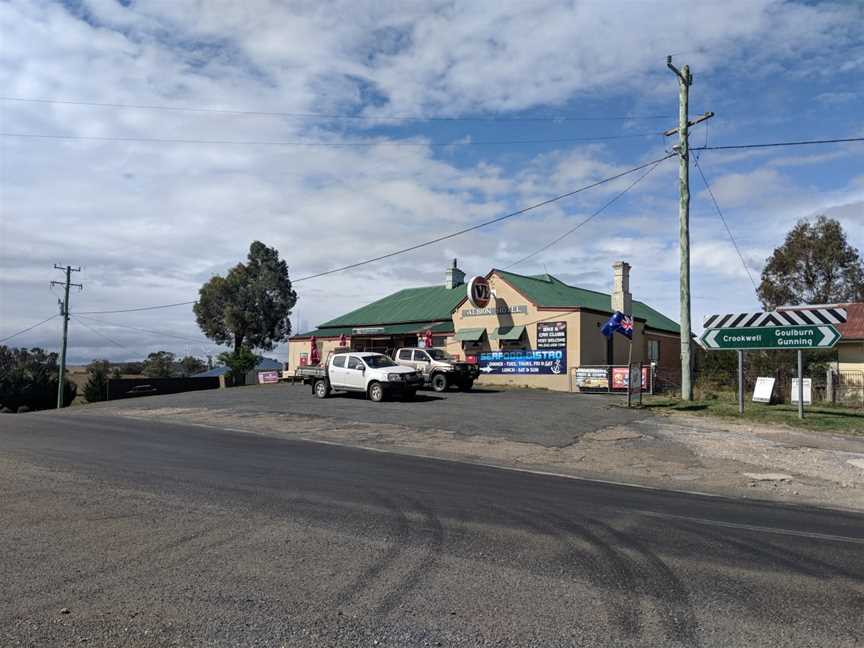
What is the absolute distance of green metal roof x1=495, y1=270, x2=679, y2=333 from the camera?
1374 inches

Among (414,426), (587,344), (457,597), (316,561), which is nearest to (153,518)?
(316,561)

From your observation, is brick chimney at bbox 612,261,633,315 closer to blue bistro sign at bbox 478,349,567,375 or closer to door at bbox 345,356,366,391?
blue bistro sign at bbox 478,349,567,375

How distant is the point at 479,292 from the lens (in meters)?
35.4

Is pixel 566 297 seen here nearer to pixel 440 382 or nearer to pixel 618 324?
pixel 618 324

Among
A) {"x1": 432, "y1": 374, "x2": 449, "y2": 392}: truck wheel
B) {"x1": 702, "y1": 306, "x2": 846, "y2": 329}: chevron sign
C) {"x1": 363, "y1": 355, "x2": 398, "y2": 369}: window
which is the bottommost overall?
{"x1": 432, "y1": 374, "x2": 449, "y2": 392}: truck wheel

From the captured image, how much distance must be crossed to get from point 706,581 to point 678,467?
727cm

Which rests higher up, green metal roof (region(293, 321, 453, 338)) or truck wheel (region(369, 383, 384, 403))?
green metal roof (region(293, 321, 453, 338))

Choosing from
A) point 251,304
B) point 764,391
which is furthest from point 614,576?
point 251,304

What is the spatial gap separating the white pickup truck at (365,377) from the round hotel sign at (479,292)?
34.2 ft

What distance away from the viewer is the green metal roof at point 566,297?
34.9 m

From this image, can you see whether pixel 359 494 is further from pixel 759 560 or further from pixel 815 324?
pixel 815 324

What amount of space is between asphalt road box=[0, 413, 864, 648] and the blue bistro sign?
2291 cm

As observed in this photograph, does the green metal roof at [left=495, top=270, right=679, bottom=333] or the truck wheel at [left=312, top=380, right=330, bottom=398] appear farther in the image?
the green metal roof at [left=495, top=270, right=679, bottom=333]

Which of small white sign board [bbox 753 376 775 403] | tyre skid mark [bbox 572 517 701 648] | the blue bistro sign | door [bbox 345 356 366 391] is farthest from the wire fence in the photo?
tyre skid mark [bbox 572 517 701 648]
